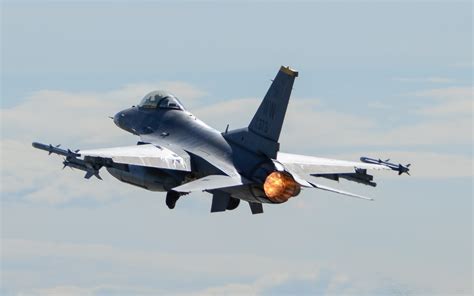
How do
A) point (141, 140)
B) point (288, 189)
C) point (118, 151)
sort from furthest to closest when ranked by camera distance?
point (141, 140), point (118, 151), point (288, 189)

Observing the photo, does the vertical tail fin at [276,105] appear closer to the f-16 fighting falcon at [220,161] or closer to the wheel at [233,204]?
the f-16 fighting falcon at [220,161]

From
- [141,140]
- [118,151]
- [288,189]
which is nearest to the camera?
[288,189]

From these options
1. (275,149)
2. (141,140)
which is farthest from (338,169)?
(141,140)

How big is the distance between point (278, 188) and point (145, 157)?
6.90 metres

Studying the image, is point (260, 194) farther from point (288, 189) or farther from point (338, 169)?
point (338, 169)

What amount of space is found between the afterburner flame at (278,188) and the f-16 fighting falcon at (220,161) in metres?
0.04

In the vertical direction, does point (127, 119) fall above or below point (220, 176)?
above

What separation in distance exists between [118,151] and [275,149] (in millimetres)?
7340

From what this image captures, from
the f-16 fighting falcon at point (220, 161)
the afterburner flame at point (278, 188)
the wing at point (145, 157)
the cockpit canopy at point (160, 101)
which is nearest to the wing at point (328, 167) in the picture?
the f-16 fighting falcon at point (220, 161)

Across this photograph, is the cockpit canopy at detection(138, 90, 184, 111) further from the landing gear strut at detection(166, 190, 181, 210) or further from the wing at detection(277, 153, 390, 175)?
the wing at detection(277, 153, 390, 175)

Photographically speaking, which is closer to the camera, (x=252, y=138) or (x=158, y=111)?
(x=252, y=138)

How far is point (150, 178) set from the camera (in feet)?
190

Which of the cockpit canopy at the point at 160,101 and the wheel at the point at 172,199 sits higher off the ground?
the cockpit canopy at the point at 160,101

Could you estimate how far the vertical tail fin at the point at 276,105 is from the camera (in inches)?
2143
